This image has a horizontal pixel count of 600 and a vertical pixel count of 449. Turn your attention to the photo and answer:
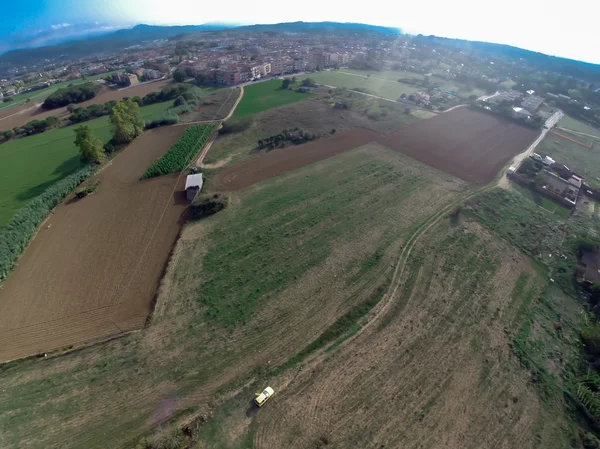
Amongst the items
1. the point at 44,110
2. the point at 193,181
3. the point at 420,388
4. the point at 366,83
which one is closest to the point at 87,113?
the point at 44,110

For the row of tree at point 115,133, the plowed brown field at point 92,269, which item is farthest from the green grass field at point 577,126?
the row of tree at point 115,133

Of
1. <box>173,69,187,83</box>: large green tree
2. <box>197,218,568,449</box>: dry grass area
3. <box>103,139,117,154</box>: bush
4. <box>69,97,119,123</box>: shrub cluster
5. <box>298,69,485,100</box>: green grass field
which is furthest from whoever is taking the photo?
<box>173,69,187,83</box>: large green tree

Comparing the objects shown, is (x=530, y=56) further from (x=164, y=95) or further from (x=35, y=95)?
(x=35, y=95)

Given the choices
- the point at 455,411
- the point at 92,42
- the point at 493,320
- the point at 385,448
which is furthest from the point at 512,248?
A: the point at 92,42

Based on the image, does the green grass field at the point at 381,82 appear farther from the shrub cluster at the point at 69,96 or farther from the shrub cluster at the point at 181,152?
the shrub cluster at the point at 69,96

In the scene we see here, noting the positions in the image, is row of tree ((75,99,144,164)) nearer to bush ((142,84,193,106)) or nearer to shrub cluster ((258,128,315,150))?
bush ((142,84,193,106))

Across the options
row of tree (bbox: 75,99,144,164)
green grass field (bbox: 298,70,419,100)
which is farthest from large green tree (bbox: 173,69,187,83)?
row of tree (bbox: 75,99,144,164)
